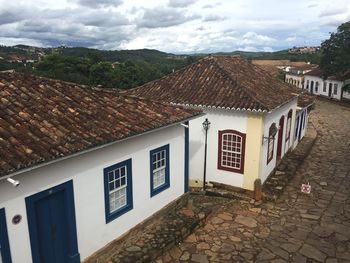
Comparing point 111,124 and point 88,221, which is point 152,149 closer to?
point 111,124

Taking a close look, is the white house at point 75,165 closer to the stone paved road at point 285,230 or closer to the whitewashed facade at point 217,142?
the stone paved road at point 285,230

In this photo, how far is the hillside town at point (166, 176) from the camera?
6848 millimetres

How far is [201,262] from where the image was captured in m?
8.97

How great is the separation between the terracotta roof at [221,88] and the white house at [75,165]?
2804 mm

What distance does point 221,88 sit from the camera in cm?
1417

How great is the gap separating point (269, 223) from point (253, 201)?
176cm

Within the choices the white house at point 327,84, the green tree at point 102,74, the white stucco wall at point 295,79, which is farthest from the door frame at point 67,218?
the white stucco wall at point 295,79

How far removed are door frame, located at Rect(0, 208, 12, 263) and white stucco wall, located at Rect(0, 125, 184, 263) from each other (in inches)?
3.2

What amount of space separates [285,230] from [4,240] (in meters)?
8.38

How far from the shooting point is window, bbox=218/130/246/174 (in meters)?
13.4

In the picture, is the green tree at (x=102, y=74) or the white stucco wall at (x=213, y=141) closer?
the white stucco wall at (x=213, y=141)

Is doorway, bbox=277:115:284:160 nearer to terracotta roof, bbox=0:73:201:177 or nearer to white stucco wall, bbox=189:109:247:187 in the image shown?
white stucco wall, bbox=189:109:247:187

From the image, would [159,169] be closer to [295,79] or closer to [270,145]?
[270,145]

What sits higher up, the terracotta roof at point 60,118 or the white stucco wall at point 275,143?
the terracotta roof at point 60,118
